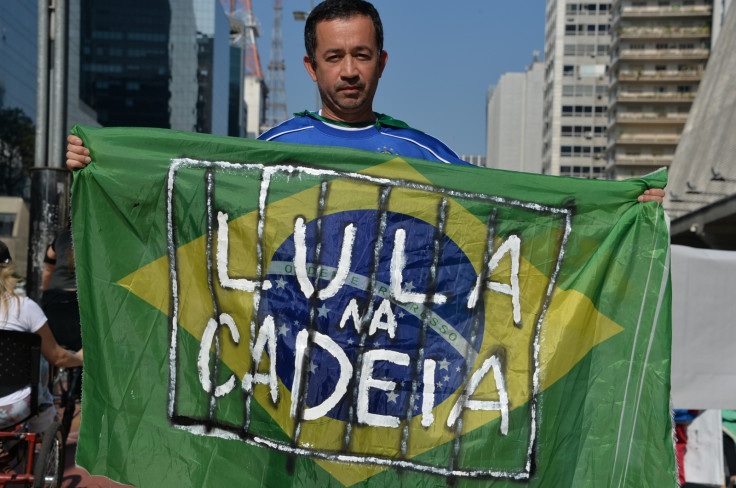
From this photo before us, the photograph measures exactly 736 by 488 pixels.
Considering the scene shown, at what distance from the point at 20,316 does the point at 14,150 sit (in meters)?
48.9

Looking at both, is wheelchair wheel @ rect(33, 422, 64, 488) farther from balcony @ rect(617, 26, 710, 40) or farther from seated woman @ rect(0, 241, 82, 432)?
balcony @ rect(617, 26, 710, 40)

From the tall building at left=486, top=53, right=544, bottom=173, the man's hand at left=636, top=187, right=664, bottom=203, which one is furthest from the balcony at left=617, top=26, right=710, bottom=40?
the man's hand at left=636, top=187, right=664, bottom=203

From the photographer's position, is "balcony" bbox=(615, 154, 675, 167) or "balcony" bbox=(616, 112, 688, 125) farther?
"balcony" bbox=(615, 154, 675, 167)

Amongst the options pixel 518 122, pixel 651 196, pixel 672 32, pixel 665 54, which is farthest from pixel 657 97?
pixel 651 196

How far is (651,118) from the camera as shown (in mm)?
86000

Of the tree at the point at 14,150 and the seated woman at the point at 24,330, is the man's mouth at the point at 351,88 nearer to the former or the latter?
the seated woman at the point at 24,330

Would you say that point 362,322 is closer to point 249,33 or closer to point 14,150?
point 14,150

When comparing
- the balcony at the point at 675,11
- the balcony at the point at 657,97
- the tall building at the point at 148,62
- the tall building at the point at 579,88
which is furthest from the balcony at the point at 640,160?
the tall building at the point at 148,62

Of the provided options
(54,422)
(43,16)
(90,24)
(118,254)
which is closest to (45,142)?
(43,16)

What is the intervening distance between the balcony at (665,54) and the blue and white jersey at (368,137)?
87127mm

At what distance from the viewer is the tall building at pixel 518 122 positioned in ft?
476

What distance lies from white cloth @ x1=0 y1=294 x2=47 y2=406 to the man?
195 centimetres

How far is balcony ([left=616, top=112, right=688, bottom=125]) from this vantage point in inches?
3361

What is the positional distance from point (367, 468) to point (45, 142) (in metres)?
7.20
